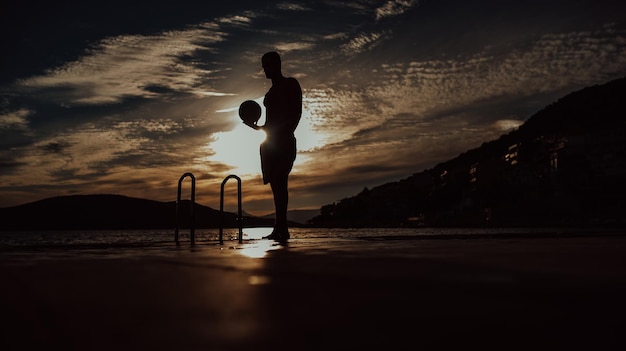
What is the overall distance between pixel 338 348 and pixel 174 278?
1.96 m

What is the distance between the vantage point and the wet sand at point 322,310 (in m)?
1.36

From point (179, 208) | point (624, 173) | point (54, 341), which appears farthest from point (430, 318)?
point (624, 173)

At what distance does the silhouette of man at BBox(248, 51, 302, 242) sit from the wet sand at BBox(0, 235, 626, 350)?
6.59m

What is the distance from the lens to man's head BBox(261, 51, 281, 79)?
9.72m

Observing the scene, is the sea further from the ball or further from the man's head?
the man's head

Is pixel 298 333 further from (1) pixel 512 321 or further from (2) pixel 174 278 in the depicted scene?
(2) pixel 174 278

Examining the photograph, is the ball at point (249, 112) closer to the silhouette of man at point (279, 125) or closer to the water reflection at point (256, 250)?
the silhouette of man at point (279, 125)

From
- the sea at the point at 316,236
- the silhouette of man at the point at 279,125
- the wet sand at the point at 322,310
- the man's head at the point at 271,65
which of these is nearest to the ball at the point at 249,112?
the silhouette of man at the point at 279,125

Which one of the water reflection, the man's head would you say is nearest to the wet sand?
the water reflection

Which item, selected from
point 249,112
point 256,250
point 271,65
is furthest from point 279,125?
point 256,250

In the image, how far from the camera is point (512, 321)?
1.56 m

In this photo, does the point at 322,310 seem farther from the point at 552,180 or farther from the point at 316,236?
the point at 552,180

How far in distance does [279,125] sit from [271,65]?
3.61 ft

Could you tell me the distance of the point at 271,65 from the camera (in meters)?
9.74
